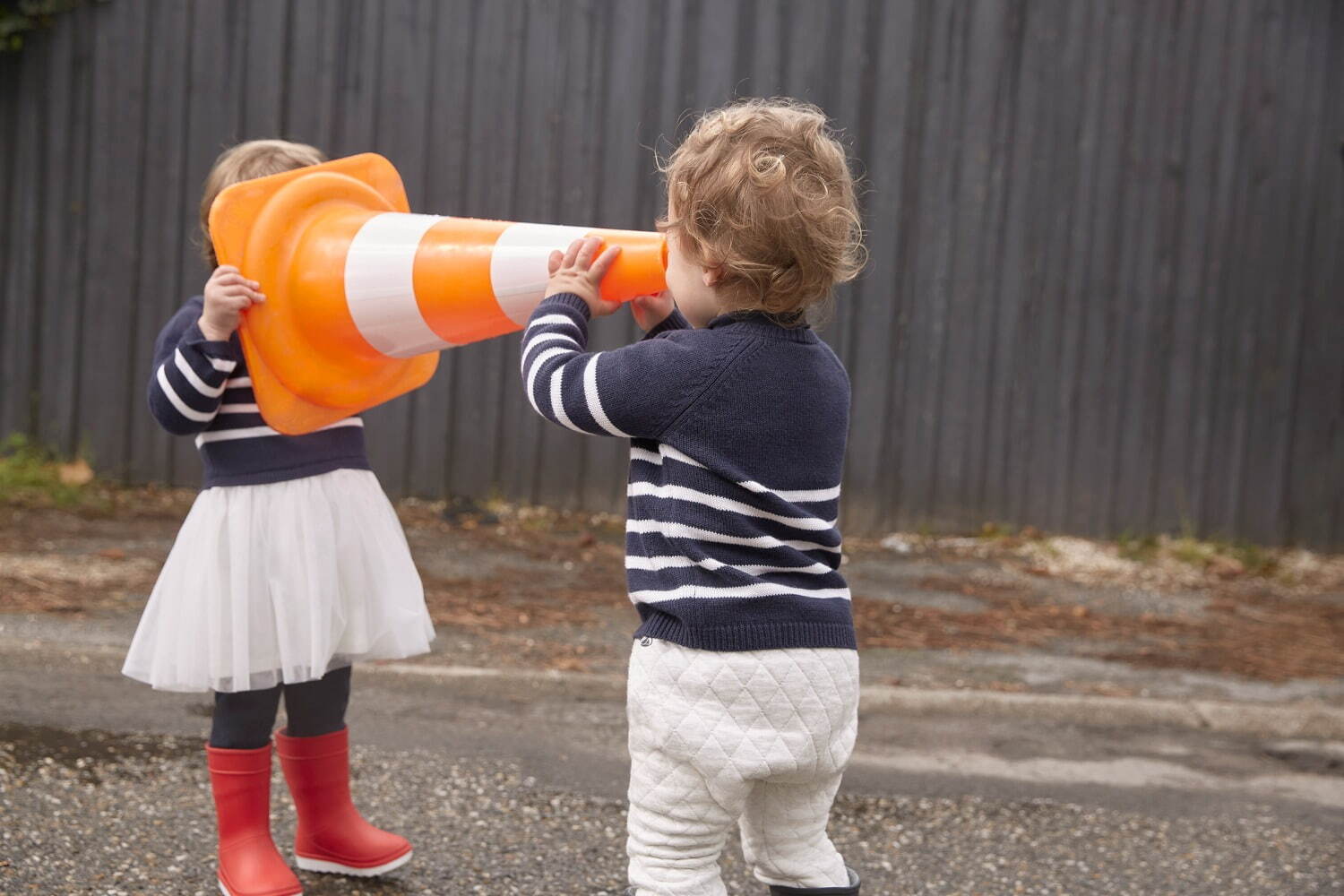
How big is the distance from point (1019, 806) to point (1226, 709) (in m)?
1.22

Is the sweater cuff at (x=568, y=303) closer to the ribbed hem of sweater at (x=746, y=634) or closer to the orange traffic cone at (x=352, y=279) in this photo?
the orange traffic cone at (x=352, y=279)

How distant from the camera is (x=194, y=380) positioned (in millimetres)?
2416

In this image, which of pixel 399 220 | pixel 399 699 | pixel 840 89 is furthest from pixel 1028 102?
pixel 399 220

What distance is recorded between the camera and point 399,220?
92.0 inches

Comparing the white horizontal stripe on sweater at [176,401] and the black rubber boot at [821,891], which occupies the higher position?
Result: the white horizontal stripe on sweater at [176,401]

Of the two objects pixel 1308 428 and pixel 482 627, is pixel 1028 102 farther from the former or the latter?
pixel 482 627

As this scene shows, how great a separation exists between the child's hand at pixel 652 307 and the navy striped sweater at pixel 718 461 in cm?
18

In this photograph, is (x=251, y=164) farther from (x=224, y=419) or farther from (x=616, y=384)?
(x=616, y=384)

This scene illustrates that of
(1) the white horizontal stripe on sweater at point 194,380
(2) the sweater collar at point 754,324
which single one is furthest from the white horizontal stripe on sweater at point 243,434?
(2) the sweater collar at point 754,324

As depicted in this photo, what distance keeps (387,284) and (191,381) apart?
477 mm

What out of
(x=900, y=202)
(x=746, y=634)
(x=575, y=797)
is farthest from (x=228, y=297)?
(x=900, y=202)

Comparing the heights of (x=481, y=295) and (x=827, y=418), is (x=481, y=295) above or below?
above

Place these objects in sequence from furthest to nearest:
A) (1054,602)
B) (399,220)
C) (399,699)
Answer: (1054,602) → (399,699) → (399,220)

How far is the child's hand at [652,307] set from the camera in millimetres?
2123
